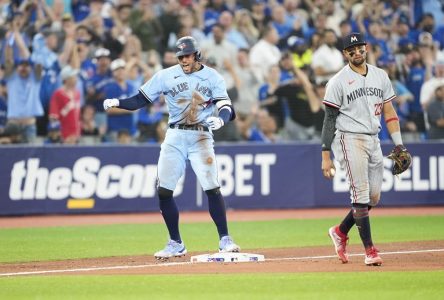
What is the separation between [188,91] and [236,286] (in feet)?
10.6

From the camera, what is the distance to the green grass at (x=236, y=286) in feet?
25.5

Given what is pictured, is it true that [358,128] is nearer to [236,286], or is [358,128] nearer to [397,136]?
[397,136]

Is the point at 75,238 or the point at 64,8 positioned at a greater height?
the point at 64,8

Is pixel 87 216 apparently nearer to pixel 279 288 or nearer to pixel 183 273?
pixel 183 273

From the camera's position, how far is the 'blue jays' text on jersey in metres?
10.9

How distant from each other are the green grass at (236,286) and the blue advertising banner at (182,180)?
27.4 feet

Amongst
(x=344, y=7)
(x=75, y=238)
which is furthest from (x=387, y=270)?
(x=344, y=7)

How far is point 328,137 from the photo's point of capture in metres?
9.83

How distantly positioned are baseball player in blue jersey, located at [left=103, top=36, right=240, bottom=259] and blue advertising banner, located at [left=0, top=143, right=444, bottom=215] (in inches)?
261

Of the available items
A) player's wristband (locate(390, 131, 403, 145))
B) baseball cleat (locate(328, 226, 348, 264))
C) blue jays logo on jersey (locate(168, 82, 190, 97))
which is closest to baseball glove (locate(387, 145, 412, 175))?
player's wristband (locate(390, 131, 403, 145))

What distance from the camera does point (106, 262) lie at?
1066 cm

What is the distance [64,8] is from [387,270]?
11.7 m

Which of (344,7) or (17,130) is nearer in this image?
Answer: (17,130)

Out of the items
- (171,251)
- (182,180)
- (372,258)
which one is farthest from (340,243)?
(182,180)
